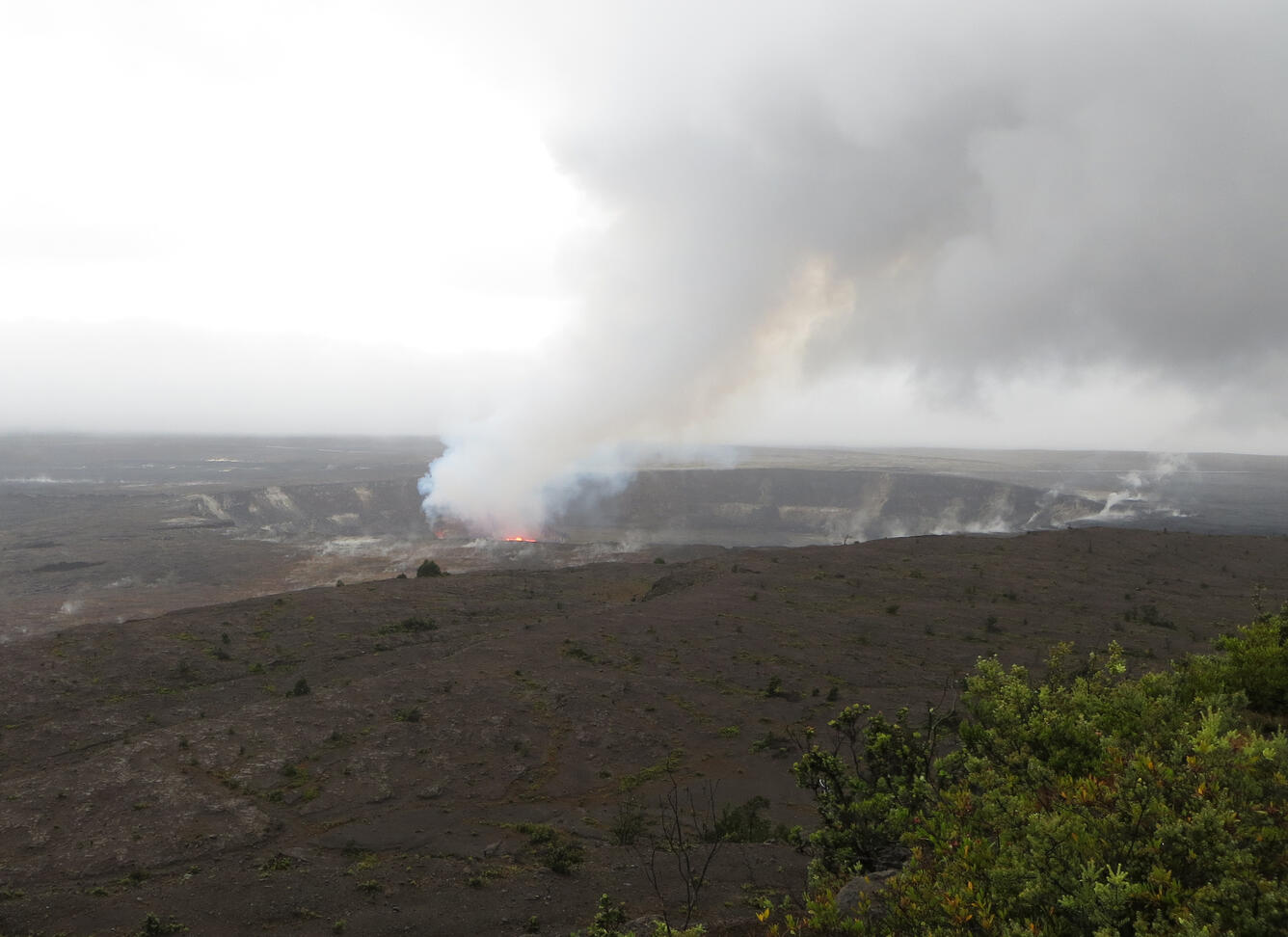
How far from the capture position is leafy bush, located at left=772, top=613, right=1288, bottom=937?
5117 millimetres

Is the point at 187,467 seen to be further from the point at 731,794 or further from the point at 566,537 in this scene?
the point at 731,794

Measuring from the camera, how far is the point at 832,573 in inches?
1752

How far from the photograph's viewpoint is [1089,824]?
5.99 metres

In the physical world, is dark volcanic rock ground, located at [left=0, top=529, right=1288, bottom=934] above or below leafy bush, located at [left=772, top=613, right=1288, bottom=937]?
below

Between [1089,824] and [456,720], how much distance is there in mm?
20644

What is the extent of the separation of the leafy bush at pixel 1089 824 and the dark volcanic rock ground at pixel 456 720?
5.53 metres

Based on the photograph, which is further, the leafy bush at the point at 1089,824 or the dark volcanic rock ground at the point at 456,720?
the dark volcanic rock ground at the point at 456,720

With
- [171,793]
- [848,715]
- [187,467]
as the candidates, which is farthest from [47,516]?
[848,715]

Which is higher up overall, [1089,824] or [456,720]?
[1089,824]

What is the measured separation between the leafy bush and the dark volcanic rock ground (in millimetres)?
5529

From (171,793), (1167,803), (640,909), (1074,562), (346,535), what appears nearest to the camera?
(1167,803)

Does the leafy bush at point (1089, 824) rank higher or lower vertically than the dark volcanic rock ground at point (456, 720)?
higher

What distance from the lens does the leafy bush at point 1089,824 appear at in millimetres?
Result: 5117

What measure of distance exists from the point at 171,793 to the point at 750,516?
3588 inches
